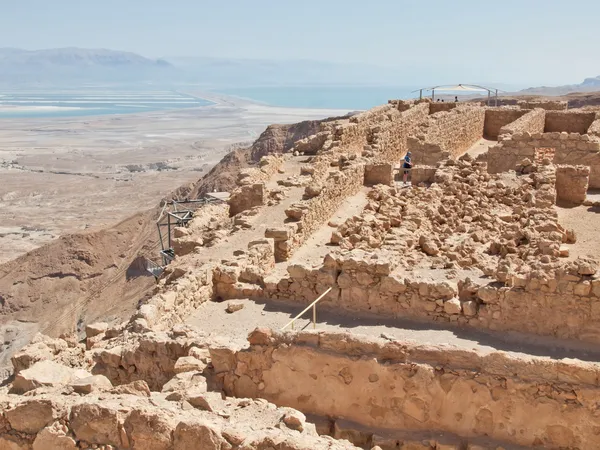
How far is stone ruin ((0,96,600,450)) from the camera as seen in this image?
17.0ft

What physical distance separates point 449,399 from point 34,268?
27.0m

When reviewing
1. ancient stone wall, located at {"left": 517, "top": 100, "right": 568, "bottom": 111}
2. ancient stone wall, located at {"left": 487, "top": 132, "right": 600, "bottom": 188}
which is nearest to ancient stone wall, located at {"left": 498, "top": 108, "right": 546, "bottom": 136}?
ancient stone wall, located at {"left": 487, "top": 132, "right": 600, "bottom": 188}

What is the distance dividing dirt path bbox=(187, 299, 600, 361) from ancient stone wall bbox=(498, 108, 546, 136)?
11.8 metres

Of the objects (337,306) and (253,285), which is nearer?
(337,306)

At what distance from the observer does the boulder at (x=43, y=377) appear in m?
5.92

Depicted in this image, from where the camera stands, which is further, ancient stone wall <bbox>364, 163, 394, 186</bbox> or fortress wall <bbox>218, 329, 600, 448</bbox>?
ancient stone wall <bbox>364, 163, 394, 186</bbox>

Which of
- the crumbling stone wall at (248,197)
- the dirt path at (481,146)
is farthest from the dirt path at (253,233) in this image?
the dirt path at (481,146)

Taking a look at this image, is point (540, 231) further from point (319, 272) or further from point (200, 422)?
point (200, 422)

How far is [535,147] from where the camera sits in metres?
16.5

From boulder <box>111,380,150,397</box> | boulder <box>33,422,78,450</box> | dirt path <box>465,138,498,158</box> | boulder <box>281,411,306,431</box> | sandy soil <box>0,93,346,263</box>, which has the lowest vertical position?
sandy soil <box>0,93,346,263</box>

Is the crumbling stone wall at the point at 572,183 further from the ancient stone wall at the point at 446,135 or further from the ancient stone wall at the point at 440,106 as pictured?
the ancient stone wall at the point at 440,106

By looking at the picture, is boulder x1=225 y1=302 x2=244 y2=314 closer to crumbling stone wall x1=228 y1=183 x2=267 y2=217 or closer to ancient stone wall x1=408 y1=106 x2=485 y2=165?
crumbling stone wall x1=228 y1=183 x2=267 y2=217

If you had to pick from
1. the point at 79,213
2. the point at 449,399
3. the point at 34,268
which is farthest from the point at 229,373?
the point at 79,213

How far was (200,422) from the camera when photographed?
4.76m
